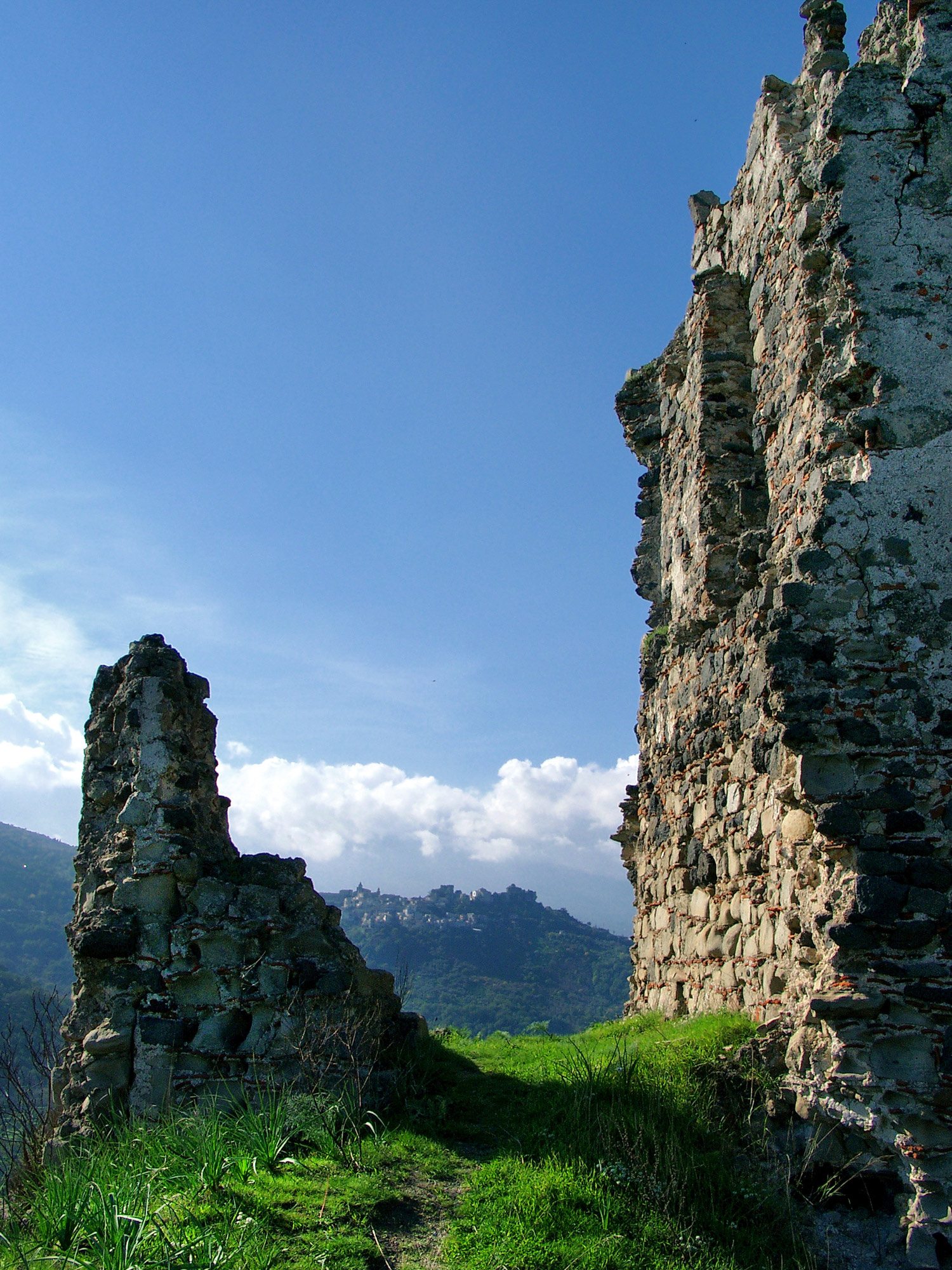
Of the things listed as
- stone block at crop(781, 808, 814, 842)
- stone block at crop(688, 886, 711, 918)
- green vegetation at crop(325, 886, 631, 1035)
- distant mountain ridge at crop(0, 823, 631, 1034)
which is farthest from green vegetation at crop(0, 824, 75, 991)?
stone block at crop(781, 808, 814, 842)

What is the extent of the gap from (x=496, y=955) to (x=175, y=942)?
162 feet

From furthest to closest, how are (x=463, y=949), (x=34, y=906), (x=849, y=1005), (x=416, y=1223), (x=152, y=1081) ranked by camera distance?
1. (x=34, y=906)
2. (x=463, y=949)
3. (x=152, y=1081)
4. (x=849, y=1005)
5. (x=416, y=1223)

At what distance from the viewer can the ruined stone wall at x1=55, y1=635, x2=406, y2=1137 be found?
6.08 metres

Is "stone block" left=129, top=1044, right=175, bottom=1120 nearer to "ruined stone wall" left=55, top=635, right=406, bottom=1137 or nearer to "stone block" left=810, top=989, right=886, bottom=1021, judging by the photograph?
"ruined stone wall" left=55, top=635, right=406, bottom=1137

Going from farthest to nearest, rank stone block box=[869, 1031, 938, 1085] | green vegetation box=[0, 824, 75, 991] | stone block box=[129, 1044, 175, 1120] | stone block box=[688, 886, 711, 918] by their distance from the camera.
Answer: green vegetation box=[0, 824, 75, 991] → stone block box=[688, 886, 711, 918] → stone block box=[129, 1044, 175, 1120] → stone block box=[869, 1031, 938, 1085]

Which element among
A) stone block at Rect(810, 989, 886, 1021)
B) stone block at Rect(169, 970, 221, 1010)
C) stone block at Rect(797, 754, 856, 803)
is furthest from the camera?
stone block at Rect(169, 970, 221, 1010)

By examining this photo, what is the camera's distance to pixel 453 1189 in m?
4.97

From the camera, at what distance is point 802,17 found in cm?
727

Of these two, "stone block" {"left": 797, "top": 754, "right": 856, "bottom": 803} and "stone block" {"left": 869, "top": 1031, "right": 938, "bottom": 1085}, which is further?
"stone block" {"left": 797, "top": 754, "right": 856, "bottom": 803}

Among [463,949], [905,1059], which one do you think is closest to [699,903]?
[905,1059]

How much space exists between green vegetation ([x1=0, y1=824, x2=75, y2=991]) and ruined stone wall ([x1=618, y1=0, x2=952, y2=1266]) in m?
42.5

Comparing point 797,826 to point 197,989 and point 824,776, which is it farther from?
point 197,989

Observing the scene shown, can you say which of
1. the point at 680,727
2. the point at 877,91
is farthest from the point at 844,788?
the point at 877,91

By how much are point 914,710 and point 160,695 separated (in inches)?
209
